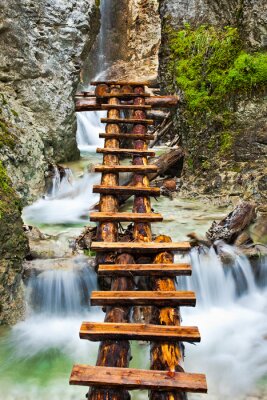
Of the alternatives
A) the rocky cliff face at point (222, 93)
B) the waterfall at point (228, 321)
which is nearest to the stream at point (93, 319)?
the waterfall at point (228, 321)

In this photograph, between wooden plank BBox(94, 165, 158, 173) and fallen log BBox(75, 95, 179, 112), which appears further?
fallen log BBox(75, 95, 179, 112)

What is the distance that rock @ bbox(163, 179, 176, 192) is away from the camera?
28.3 feet

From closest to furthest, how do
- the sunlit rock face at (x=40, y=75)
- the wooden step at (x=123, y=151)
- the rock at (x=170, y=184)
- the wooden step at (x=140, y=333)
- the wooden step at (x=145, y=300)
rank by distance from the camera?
the wooden step at (x=140, y=333) < the wooden step at (x=145, y=300) < the wooden step at (x=123, y=151) < the sunlit rock face at (x=40, y=75) < the rock at (x=170, y=184)

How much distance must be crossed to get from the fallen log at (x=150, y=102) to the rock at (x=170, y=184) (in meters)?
1.70

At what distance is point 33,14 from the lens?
8.48m

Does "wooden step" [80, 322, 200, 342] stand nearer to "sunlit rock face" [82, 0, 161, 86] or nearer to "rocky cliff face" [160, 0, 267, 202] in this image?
"rocky cliff face" [160, 0, 267, 202]

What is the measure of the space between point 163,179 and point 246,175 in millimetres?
2121

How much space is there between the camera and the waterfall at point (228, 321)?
13.1 ft

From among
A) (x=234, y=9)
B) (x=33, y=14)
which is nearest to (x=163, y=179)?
(x=234, y=9)

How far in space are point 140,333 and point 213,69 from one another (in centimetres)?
679

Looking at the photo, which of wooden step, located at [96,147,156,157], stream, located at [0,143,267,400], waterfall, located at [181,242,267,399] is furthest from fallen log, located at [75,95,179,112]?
waterfall, located at [181,242,267,399]

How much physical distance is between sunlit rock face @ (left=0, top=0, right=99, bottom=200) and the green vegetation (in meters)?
2.54

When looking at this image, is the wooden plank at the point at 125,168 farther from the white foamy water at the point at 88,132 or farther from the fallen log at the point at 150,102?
the white foamy water at the point at 88,132

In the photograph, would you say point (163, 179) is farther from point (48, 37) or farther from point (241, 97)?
point (48, 37)
